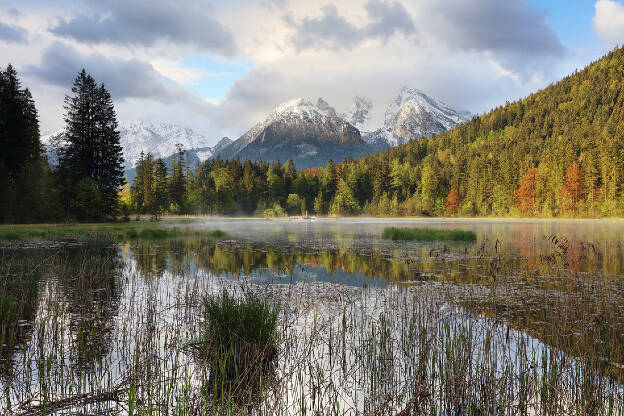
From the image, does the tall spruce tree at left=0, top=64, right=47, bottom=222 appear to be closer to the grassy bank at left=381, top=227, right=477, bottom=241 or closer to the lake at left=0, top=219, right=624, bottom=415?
the lake at left=0, top=219, right=624, bottom=415

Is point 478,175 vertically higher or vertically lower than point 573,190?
higher

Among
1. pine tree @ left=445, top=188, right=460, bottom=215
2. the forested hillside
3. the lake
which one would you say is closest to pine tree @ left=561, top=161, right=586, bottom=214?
the forested hillside

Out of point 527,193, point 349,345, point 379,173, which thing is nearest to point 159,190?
point 379,173

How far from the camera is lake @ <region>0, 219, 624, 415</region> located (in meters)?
4.81

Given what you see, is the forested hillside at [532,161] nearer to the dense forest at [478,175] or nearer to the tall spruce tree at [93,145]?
the dense forest at [478,175]

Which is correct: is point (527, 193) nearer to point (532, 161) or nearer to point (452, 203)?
point (532, 161)

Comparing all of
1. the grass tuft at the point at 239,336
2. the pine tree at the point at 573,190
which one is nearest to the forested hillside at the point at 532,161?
the pine tree at the point at 573,190

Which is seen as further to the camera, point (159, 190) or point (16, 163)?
point (159, 190)

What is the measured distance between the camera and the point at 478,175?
111625 mm

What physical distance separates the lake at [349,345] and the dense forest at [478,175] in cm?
7583

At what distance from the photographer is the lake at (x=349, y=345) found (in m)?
4.81

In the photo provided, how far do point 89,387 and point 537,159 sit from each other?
120782mm

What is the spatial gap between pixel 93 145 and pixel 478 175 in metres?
103

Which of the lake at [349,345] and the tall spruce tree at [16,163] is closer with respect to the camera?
the lake at [349,345]
